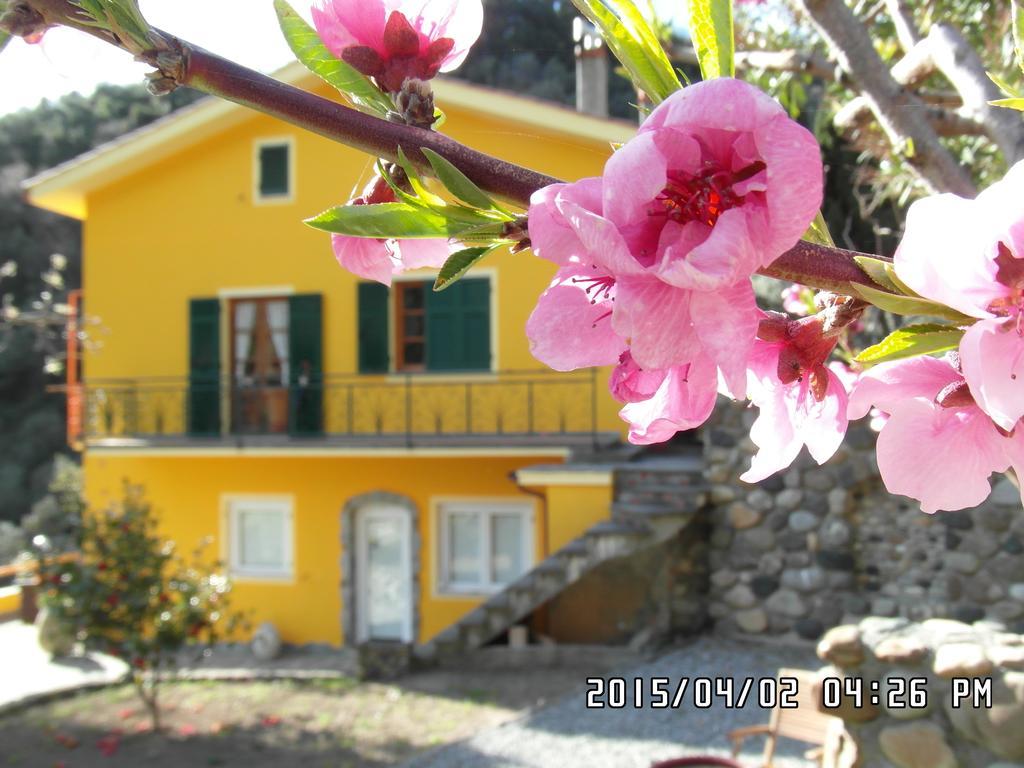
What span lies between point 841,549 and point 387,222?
9.41m

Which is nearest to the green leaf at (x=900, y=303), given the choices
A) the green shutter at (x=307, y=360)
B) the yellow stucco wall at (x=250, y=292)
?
the yellow stucco wall at (x=250, y=292)

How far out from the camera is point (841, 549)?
9.17 m

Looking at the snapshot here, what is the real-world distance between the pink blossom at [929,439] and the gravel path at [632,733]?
6721mm

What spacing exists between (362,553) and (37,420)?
1884 centimetres

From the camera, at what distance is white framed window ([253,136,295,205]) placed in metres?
12.7

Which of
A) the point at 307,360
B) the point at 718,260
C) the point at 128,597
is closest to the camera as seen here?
the point at 718,260

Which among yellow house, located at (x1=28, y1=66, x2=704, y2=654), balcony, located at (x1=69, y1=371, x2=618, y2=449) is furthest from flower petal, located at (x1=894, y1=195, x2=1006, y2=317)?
balcony, located at (x1=69, y1=371, x2=618, y2=449)

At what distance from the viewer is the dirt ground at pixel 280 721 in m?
8.07

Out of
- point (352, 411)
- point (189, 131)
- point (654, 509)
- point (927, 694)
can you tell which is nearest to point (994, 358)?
point (927, 694)

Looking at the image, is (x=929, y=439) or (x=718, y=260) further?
(x=929, y=439)

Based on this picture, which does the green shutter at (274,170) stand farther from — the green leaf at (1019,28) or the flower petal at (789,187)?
the flower petal at (789,187)

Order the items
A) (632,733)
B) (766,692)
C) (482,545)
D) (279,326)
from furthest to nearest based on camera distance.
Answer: (279,326) < (482,545) < (632,733) < (766,692)

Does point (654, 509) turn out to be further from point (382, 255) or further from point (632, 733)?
point (382, 255)

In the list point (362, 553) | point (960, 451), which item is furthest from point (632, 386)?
point (362, 553)
